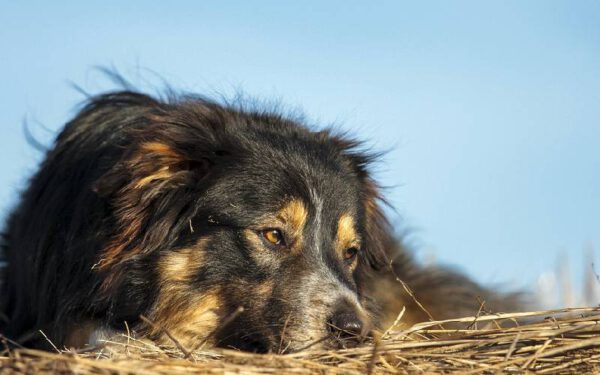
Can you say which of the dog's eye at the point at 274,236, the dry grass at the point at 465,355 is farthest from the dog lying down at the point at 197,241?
the dry grass at the point at 465,355

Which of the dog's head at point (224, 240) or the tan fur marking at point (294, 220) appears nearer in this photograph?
the dog's head at point (224, 240)

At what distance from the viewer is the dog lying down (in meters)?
4.50

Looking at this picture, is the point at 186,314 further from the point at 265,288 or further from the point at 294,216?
the point at 294,216

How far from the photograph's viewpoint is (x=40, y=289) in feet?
16.6

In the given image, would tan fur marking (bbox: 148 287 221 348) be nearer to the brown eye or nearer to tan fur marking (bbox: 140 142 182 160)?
tan fur marking (bbox: 140 142 182 160)

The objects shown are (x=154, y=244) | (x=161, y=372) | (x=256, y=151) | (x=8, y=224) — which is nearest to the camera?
(x=161, y=372)

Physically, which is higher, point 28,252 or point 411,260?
point 411,260

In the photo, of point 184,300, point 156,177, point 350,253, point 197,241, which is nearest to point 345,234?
point 350,253

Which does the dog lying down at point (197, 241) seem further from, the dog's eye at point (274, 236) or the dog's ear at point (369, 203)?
the dog's ear at point (369, 203)

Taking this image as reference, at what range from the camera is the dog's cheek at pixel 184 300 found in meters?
4.65

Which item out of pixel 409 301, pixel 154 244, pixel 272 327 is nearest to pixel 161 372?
pixel 272 327

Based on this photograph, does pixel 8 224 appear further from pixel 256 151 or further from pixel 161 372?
pixel 161 372

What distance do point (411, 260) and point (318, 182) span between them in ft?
8.42

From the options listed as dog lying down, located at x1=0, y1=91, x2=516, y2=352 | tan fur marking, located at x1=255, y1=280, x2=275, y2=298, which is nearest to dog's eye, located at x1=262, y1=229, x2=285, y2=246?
dog lying down, located at x1=0, y1=91, x2=516, y2=352
